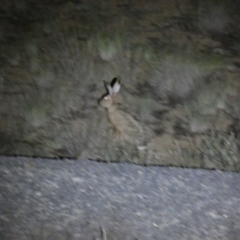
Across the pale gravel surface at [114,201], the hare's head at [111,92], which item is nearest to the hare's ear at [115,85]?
the hare's head at [111,92]

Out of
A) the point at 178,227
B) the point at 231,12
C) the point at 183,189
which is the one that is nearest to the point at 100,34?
the point at 231,12

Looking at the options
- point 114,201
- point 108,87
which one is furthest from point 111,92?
point 114,201

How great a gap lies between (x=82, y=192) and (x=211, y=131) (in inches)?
23.5

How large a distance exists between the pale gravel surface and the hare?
0.41 ft

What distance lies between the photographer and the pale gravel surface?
130 cm

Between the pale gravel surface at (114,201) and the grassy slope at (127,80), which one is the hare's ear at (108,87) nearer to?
the grassy slope at (127,80)

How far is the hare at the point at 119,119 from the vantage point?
5.32 feet

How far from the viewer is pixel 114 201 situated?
144 cm

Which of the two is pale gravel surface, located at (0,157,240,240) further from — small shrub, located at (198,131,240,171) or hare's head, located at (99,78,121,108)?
hare's head, located at (99,78,121,108)

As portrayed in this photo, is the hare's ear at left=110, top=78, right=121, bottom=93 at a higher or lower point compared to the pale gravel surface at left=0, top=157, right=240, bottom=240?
higher

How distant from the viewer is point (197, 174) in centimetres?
164

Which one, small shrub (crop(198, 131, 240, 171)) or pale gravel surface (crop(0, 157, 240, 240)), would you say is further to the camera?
small shrub (crop(198, 131, 240, 171))

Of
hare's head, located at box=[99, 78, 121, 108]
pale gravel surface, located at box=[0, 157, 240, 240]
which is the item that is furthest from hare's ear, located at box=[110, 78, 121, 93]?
pale gravel surface, located at box=[0, 157, 240, 240]

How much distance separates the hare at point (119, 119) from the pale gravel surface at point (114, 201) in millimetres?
124
